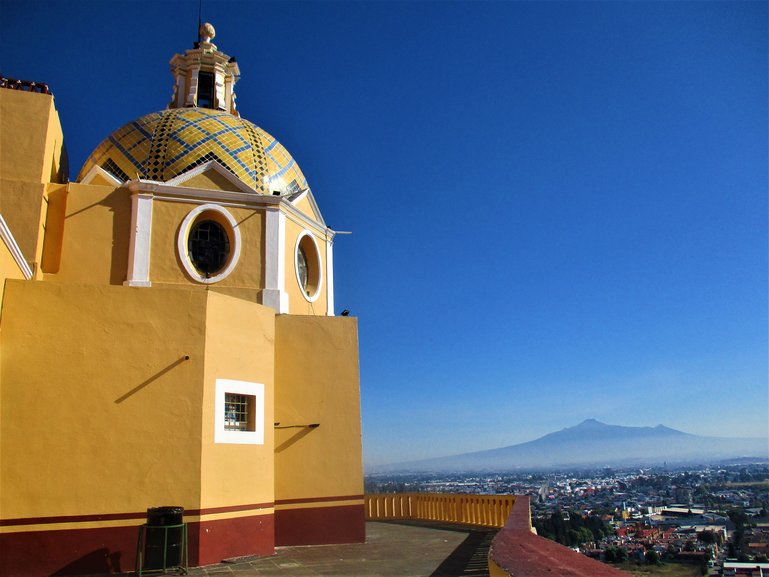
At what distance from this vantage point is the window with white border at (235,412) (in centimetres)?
1148

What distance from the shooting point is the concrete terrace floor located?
9.93m

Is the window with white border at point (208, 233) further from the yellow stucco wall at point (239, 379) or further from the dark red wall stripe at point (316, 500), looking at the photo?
the dark red wall stripe at point (316, 500)

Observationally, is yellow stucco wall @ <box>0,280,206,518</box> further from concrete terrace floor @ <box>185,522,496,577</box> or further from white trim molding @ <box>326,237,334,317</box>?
white trim molding @ <box>326,237,334,317</box>

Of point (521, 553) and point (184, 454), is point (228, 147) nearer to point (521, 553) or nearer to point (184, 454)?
point (184, 454)

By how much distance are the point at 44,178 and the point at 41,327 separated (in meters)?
4.24

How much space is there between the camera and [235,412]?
1215 cm

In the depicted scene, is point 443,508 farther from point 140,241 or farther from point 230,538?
point 140,241

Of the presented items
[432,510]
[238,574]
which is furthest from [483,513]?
[238,574]

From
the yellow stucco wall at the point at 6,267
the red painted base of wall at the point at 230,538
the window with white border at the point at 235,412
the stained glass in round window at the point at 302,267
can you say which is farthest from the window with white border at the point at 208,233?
the red painted base of wall at the point at 230,538

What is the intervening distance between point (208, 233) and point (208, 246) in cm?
29

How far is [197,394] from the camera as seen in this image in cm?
1111

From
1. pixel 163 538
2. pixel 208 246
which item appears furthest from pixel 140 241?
pixel 163 538

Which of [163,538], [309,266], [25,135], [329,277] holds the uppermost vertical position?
[25,135]

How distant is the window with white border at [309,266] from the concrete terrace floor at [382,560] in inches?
225
